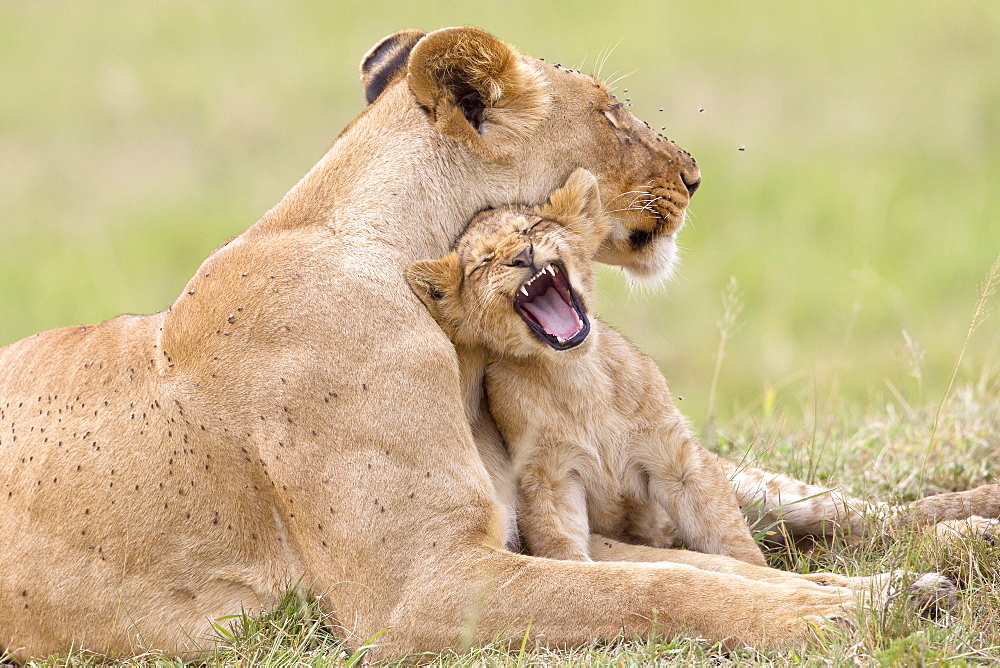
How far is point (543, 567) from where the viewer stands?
3643 mm

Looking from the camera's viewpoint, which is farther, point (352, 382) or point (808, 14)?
point (808, 14)

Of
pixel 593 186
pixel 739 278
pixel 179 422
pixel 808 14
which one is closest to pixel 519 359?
pixel 593 186

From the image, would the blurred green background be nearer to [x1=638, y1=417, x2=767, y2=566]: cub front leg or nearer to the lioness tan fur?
[x1=638, y1=417, x2=767, y2=566]: cub front leg

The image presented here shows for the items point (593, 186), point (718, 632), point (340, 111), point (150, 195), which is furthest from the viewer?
point (340, 111)

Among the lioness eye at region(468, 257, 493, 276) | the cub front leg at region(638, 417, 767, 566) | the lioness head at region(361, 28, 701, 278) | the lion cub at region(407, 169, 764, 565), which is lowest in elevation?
the cub front leg at region(638, 417, 767, 566)

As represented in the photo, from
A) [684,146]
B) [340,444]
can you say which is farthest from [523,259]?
[684,146]

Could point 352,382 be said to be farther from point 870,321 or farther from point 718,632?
point 870,321

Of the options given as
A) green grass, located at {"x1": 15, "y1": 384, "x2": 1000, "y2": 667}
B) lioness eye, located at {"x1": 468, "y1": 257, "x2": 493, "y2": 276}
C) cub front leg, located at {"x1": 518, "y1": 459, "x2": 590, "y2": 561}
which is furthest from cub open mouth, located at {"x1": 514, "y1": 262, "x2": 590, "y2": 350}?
green grass, located at {"x1": 15, "y1": 384, "x2": 1000, "y2": 667}

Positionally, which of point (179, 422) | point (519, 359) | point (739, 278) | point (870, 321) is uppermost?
point (179, 422)

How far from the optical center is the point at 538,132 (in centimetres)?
427

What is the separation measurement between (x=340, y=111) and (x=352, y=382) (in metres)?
11.9

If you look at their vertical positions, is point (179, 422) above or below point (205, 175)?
below

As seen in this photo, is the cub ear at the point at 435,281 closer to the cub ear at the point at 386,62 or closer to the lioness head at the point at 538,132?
the lioness head at the point at 538,132

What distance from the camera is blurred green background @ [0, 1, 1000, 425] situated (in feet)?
37.0
